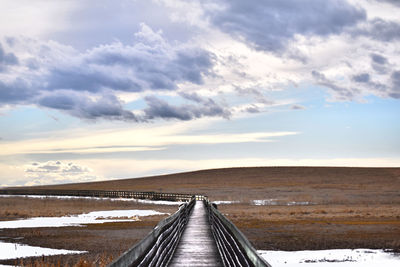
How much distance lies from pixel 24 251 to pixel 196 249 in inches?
402

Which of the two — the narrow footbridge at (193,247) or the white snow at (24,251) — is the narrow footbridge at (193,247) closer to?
the narrow footbridge at (193,247)

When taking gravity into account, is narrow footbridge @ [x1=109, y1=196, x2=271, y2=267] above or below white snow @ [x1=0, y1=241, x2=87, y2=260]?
above

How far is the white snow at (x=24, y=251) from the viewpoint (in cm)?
2083

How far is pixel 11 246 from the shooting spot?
2370 centimetres

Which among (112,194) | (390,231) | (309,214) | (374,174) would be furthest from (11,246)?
(374,174)

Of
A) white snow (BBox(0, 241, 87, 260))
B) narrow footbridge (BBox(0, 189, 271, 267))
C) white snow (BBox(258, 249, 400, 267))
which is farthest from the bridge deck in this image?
white snow (BBox(0, 241, 87, 260))

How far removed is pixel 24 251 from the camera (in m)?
22.1

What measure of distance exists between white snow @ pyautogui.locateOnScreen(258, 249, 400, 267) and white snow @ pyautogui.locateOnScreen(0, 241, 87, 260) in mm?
8497

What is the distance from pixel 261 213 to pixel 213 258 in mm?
28361

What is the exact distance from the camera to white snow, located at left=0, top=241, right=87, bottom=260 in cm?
2083

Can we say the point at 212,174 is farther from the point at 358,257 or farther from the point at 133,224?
the point at 358,257

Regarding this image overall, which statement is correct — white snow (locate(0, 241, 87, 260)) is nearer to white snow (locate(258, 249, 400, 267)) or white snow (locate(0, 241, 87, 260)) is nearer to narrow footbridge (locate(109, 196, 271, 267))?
narrow footbridge (locate(109, 196, 271, 267))

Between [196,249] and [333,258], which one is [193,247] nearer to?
[196,249]

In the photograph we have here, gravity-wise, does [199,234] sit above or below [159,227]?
below
